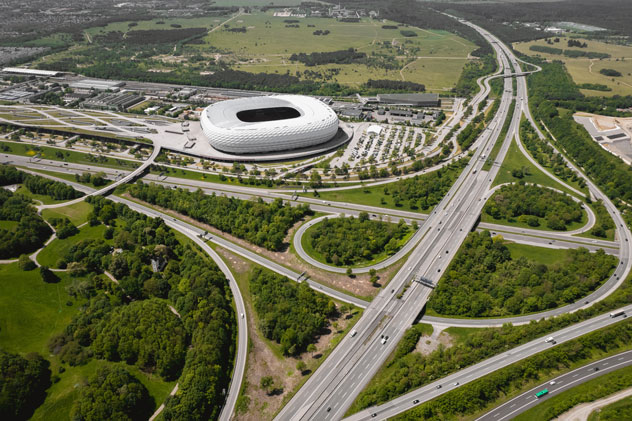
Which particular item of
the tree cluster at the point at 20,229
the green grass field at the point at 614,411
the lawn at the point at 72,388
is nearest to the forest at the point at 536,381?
the green grass field at the point at 614,411

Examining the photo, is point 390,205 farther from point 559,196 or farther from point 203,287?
point 203,287

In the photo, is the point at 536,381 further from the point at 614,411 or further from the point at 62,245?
the point at 62,245

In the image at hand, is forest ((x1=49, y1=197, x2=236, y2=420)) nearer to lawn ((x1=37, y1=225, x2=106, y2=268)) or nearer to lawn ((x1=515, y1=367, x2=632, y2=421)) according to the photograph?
lawn ((x1=37, y1=225, x2=106, y2=268))

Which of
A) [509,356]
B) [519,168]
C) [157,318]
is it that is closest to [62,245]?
[157,318]

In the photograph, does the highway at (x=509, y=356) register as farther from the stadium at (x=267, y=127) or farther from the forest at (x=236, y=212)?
the stadium at (x=267, y=127)

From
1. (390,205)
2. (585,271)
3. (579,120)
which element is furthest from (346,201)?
(579,120)

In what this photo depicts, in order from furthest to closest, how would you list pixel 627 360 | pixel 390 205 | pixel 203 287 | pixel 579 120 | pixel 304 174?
pixel 579 120, pixel 304 174, pixel 390 205, pixel 203 287, pixel 627 360
